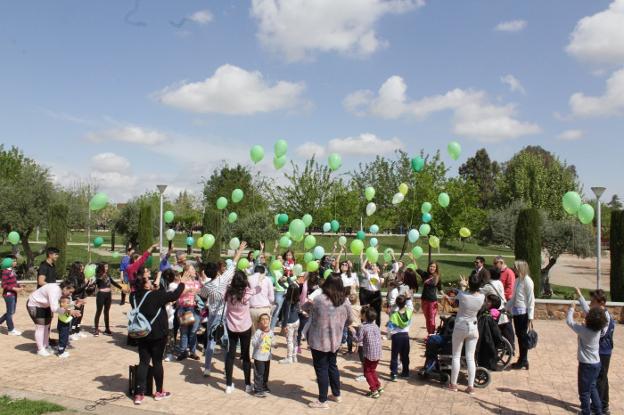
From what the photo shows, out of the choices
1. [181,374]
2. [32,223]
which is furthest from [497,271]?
[32,223]

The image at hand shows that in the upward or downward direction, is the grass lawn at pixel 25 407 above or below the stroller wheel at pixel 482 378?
below

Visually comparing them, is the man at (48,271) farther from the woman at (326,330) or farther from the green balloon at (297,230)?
the woman at (326,330)

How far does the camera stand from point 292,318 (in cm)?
829

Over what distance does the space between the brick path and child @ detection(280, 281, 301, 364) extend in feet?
0.63

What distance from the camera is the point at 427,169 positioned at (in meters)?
21.5

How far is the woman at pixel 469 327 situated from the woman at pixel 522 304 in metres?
1.39

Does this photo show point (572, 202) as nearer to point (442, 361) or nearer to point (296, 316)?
point (442, 361)

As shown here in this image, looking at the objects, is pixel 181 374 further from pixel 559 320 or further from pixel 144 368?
pixel 559 320

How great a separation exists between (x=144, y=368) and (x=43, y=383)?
6.19ft

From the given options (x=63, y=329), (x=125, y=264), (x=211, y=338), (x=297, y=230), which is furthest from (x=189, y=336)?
(x=125, y=264)

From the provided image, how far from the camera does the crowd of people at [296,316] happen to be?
5.74 metres

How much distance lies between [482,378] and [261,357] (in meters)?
3.02

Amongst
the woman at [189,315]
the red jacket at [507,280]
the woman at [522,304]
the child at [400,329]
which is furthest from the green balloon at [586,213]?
Answer: the woman at [189,315]

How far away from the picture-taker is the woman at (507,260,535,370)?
7.40 m
